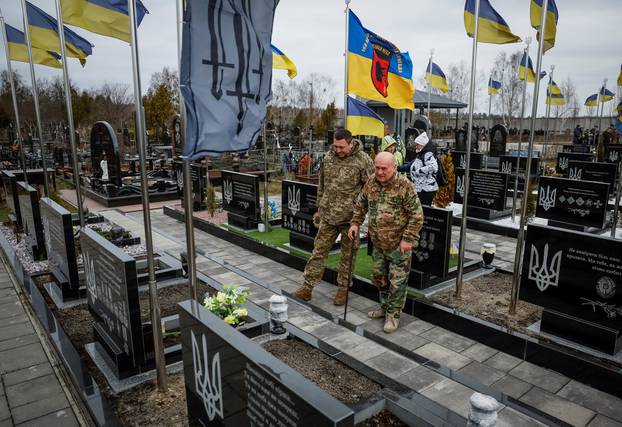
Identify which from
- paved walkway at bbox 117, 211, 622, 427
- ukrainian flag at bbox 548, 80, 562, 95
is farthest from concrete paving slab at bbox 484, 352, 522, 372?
ukrainian flag at bbox 548, 80, 562, 95

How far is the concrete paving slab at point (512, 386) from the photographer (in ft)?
12.9

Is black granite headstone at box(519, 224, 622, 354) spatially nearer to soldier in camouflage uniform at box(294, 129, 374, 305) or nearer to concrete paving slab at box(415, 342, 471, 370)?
concrete paving slab at box(415, 342, 471, 370)

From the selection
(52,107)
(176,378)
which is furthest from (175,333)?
(52,107)

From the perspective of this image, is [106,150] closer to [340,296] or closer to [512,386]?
[340,296]

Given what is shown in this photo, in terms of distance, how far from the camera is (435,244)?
233 inches

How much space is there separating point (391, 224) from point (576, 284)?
1956 mm

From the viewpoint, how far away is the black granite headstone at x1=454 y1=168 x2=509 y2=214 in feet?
33.9

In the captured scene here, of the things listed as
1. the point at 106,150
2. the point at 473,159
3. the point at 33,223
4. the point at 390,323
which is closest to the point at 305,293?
the point at 390,323

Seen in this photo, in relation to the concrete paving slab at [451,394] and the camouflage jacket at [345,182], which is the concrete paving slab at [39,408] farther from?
the camouflage jacket at [345,182]

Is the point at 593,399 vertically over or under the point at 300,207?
under

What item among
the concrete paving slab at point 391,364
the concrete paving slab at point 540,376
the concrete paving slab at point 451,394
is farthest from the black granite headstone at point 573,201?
the concrete paving slab at point 451,394

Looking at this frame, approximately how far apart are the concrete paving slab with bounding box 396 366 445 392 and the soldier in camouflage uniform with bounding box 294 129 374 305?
1709mm

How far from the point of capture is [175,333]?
4.61m

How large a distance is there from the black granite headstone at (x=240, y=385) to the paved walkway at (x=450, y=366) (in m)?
2.01
